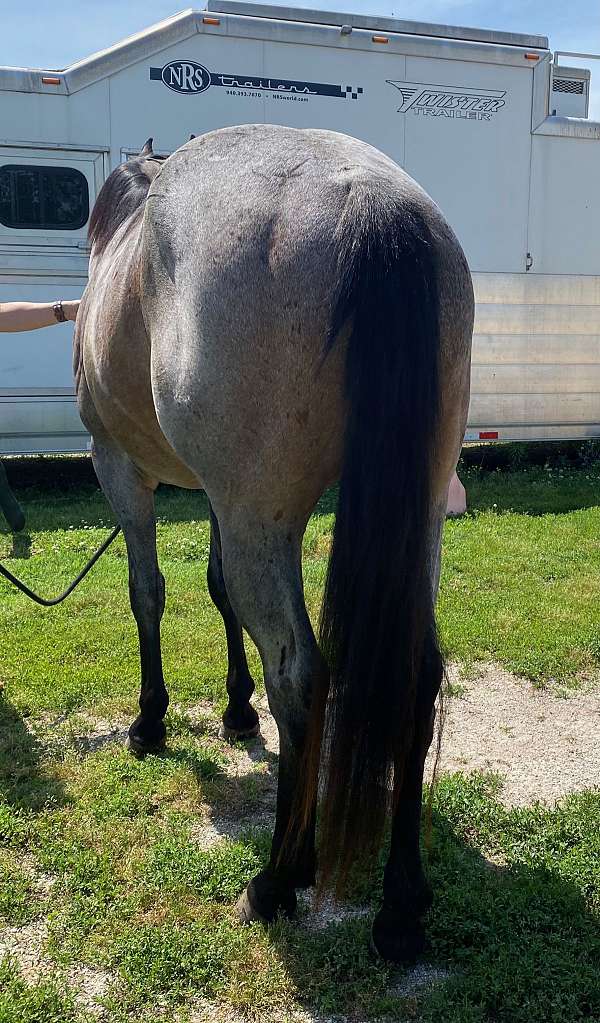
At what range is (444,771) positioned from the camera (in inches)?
132

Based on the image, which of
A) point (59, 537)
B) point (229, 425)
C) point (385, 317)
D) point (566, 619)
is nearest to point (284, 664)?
point (229, 425)

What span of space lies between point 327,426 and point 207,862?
152cm

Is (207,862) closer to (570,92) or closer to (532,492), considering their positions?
(532,492)

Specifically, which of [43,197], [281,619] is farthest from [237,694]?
[43,197]

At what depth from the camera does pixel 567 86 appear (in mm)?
8328

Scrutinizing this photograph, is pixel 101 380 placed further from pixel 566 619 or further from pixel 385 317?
pixel 566 619

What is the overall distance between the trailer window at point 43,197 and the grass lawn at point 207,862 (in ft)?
12.4

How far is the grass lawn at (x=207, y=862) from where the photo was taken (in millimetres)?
2160

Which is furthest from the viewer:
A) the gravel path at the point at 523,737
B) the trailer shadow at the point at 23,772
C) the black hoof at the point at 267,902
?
the gravel path at the point at 523,737

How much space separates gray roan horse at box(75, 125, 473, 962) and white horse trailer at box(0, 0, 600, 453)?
540 cm

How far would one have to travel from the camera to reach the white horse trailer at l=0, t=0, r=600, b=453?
23.9 ft

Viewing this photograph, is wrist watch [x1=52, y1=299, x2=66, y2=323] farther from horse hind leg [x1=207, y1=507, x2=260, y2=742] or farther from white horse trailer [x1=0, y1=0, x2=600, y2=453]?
white horse trailer [x1=0, y1=0, x2=600, y2=453]

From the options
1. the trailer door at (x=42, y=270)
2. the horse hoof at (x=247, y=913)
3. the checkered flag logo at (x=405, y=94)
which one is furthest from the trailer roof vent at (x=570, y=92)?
the horse hoof at (x=247, y=913)

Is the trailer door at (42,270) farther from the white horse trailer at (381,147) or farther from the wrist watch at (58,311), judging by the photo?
the wrist watch at (58,311)
